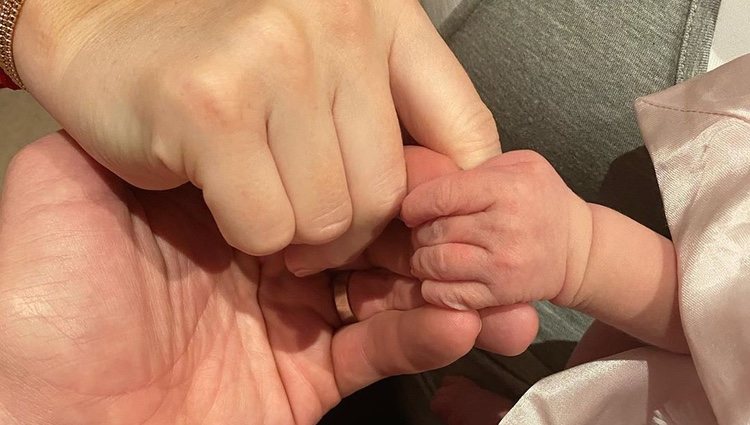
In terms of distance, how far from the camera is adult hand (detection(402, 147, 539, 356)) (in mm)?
453

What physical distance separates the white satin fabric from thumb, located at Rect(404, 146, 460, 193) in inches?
6.7

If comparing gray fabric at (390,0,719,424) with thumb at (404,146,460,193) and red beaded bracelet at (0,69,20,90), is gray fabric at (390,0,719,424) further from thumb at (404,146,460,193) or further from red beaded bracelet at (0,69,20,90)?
red beaded bracelet at (0,69,20,90)

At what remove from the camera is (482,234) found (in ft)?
1.47

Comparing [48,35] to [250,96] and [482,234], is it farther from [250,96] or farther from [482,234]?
[482,234]

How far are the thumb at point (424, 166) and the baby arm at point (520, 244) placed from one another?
11 mm

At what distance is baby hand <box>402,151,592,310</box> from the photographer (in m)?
0.44

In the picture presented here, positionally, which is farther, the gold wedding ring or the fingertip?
the gold wedding ring

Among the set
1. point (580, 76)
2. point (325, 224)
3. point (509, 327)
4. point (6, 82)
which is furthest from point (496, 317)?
point (6, 82)

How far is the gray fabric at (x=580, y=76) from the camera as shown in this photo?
1.91 feet

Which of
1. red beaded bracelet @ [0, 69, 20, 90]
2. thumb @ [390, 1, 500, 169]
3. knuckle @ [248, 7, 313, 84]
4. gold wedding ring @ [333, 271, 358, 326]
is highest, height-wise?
knuckle @ [248, 7, 313, 84]

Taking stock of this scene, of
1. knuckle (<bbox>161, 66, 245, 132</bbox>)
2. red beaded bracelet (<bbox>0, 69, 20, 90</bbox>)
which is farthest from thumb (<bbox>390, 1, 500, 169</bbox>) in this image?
red beaded bracelet (<bbox>0, 69, 20, 90</bbox>)

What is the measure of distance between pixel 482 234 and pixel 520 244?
0.02 meters

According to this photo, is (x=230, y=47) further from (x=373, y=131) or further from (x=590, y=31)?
(x=590, y=31)

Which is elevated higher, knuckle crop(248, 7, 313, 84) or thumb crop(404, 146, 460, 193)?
knuckle crop(248, 7, 313, 84)
